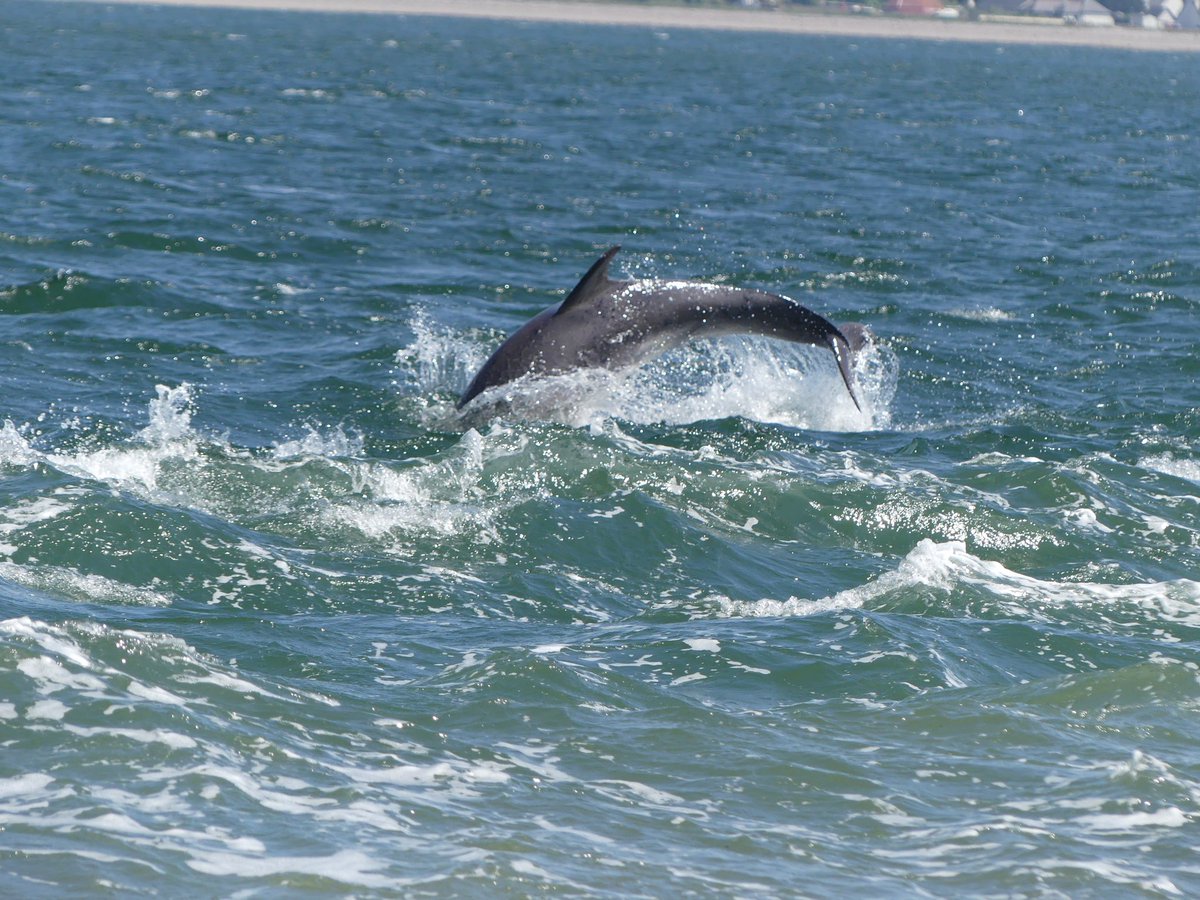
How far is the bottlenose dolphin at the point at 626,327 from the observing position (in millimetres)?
15547

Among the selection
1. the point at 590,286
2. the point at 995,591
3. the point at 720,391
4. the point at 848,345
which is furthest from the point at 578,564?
the point at 720,391

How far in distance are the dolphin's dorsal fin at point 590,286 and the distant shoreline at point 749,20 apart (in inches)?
6342

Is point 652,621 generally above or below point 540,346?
below

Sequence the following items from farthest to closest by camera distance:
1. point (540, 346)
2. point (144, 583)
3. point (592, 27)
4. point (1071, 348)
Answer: point (592, 27) → point (1071, 348) → point (540, 346) → point (144, 583)

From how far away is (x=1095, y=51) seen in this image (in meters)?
174

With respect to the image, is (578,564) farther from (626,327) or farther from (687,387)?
(687,387)

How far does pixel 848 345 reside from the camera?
51.3 feet

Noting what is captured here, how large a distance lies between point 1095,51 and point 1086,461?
170 metres

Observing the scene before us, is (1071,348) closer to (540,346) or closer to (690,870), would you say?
(540,346)

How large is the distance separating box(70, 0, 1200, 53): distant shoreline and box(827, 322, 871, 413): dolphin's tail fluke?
160 meters

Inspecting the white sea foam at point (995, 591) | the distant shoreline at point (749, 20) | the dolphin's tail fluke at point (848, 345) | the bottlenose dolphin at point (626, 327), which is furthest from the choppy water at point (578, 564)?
the distant shoreline at point (749, 20)

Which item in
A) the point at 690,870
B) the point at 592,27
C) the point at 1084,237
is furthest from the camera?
the point at 592,27

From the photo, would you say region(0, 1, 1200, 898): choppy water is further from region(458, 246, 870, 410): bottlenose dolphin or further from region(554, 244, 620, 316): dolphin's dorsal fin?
region(554, 244, 620, 316): dolphin's dorsal fin

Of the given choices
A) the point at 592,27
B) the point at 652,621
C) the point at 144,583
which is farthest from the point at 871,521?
the point at 592,27
